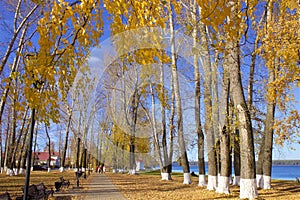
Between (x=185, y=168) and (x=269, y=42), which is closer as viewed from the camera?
(x=269, y=42)

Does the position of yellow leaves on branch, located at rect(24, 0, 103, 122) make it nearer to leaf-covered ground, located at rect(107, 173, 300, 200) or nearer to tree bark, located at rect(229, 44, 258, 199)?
tree bark, located at rect(229, 44, 258, 199)

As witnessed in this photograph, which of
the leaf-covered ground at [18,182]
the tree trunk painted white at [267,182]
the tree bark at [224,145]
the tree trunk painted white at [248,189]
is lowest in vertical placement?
the leaf-covered ground at [18,182]

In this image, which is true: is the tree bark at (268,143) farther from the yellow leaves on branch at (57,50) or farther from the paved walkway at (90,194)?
the yellow leaves on branch at (57,50)

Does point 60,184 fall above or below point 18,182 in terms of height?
above

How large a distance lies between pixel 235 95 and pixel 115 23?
7226 mm

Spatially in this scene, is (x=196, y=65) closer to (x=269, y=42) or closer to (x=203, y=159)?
(x=203, y=159)

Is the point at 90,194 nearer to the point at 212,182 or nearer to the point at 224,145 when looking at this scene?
the point at 212,182

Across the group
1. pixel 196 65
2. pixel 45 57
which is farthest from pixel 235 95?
pixel 45 57

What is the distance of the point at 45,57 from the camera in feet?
12.6

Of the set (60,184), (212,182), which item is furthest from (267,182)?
(60,184)

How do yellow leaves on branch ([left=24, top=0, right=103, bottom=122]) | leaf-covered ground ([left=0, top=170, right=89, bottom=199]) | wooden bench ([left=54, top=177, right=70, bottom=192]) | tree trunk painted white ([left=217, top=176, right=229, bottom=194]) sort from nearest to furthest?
yellow leaves on branch ([left=24, top=0, right=103, bottom=122]) → tree trunk painted white ([left=217, top=176, right=229, bottom=194]) → wooden bench ([left=54, top=177, right=70, bottom=192]) → leaf-covered ground ([left=0, top=170, right=89, bottom=199])

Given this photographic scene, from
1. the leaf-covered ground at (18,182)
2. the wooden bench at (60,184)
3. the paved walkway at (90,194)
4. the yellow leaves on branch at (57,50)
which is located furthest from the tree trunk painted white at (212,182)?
the yellow leaves on branch at (57,50)

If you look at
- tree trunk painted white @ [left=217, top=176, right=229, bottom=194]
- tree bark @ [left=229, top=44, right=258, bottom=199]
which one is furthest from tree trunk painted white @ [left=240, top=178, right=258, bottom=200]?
tree trunk painted white @ [left=217, top=176, right=229, bottom=194]

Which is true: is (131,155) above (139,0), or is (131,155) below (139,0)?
below
